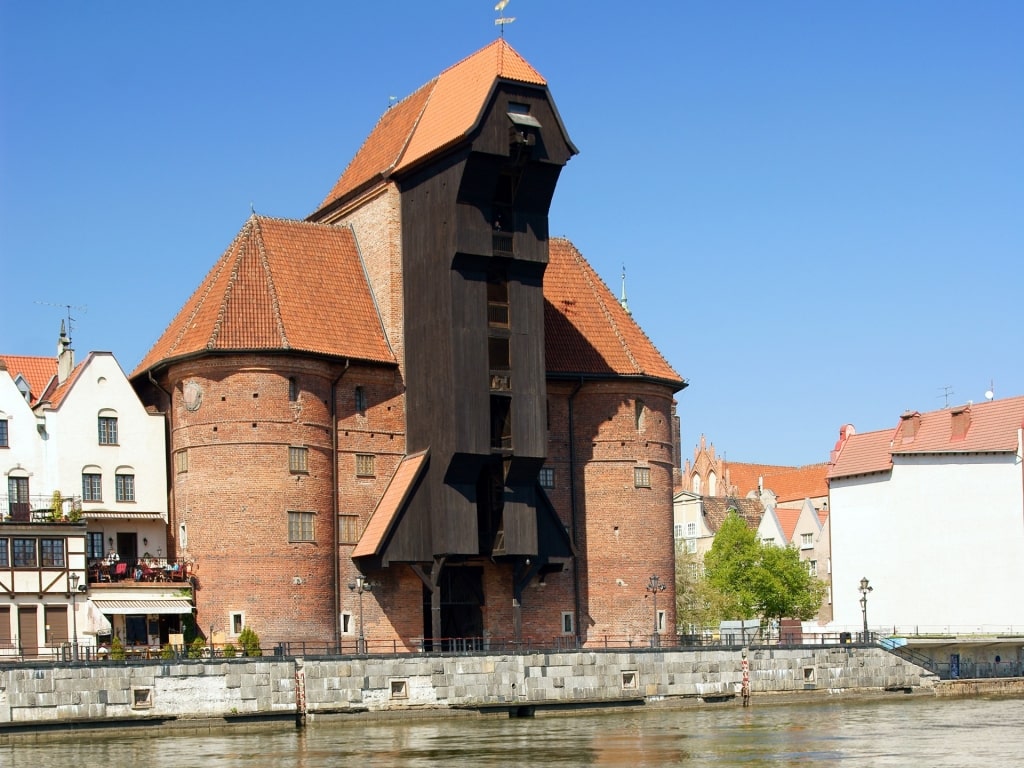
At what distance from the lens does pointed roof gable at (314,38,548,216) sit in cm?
6253

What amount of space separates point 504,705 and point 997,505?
3051 cm

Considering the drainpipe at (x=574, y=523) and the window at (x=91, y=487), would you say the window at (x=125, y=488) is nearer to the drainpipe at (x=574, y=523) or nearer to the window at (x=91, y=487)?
the window at (x=91, y=487)

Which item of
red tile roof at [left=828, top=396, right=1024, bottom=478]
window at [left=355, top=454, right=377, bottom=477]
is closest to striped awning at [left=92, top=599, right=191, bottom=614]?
window at [left=355, top=454, right=377, bottom=477]

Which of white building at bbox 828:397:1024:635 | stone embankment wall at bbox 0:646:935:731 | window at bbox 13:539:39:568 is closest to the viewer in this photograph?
stone embankment wall at bbox 0:646:935:731

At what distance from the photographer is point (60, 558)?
194ft

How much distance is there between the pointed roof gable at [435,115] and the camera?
205 feet

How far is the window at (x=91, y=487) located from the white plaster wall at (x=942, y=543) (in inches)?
1460

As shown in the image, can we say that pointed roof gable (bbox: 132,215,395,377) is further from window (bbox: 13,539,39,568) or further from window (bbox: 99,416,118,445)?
window (bbox: 13,539,39,568)

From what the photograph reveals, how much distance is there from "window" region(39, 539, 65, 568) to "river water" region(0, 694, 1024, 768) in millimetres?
8904

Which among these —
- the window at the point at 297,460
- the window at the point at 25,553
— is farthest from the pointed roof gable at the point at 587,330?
the window at the point at 25,553

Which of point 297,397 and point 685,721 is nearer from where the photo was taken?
point 685,721

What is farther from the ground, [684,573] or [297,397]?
[297,397]

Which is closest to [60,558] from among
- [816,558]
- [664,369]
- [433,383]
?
[433,383]

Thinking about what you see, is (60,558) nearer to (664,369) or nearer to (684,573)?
(664,369)
